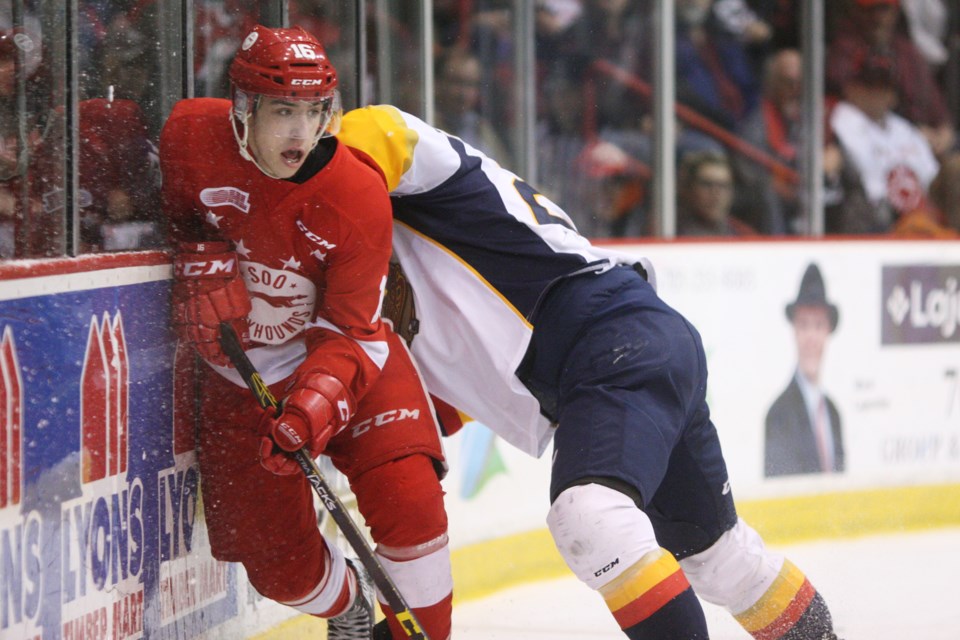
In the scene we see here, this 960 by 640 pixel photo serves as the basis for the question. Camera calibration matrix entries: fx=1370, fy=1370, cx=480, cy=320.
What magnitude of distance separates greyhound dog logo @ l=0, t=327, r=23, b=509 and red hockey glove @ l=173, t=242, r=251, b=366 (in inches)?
16.3

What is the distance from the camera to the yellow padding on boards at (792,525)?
3613 millimetres

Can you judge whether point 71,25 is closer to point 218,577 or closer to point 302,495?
point 302,495

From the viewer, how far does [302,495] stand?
7.87ft

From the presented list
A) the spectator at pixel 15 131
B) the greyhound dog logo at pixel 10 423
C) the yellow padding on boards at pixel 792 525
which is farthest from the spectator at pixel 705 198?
the greyhound dog logo at pixel 10 423

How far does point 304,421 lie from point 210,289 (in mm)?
282

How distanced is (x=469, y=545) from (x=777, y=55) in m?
2.38

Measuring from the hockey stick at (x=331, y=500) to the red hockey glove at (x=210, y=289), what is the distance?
0.09ft

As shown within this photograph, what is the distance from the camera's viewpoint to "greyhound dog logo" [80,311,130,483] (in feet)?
6.85

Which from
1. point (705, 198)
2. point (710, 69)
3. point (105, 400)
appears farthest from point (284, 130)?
point (710, 69)

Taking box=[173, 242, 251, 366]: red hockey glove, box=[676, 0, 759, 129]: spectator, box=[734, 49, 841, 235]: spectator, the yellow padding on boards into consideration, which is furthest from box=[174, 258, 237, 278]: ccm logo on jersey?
box=[734, 49, 841, 235]: spectator

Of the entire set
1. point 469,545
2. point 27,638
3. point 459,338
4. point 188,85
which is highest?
point 188,85

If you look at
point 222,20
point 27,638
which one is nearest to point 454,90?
point 222,20

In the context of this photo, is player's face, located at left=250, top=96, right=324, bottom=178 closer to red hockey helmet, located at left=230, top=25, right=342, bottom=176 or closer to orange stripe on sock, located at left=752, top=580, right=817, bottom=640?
red hockey helmet, located at left=230, top=25, right=342, bottom=176

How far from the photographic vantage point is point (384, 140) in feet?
7.62
